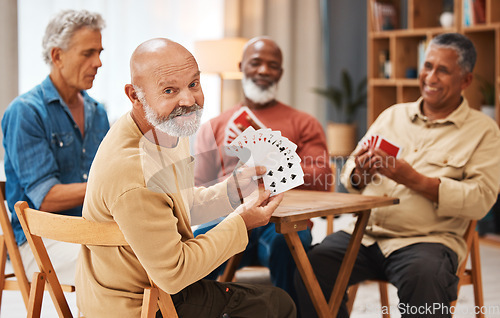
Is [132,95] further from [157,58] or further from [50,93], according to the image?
[50,93]

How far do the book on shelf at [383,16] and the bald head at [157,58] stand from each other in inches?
159

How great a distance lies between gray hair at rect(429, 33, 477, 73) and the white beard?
139cm

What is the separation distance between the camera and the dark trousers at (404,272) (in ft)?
6.31

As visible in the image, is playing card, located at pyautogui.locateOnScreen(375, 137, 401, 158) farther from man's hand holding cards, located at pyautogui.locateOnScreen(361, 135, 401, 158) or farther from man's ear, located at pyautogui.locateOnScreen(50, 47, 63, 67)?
man's ear, located at pyautogui.locateOnScreen(50, 47, 63, 67)

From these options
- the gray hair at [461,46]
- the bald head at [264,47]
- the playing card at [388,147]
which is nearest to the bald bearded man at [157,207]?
the playing card at [388,147]

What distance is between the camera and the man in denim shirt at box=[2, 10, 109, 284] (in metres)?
1.97

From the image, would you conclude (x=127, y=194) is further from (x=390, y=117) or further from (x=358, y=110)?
→ (x=358, y=110)

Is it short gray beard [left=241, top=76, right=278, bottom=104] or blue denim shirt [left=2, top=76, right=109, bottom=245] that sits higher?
short gray beard [left=241, top=76, right=278, bottom=104]

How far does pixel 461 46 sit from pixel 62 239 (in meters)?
1.78

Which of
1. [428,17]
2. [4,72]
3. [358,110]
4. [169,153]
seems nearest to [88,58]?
[169,153]

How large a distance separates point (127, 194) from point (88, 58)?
111 cm

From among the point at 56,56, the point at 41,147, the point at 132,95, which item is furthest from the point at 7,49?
the point at 132,95

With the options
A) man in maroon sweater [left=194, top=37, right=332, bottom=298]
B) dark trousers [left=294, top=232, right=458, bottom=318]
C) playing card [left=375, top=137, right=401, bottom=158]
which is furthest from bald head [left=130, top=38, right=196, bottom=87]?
dark trousers [left=294, top=232, right=458, bottom=318]

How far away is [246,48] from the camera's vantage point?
2879 mm
